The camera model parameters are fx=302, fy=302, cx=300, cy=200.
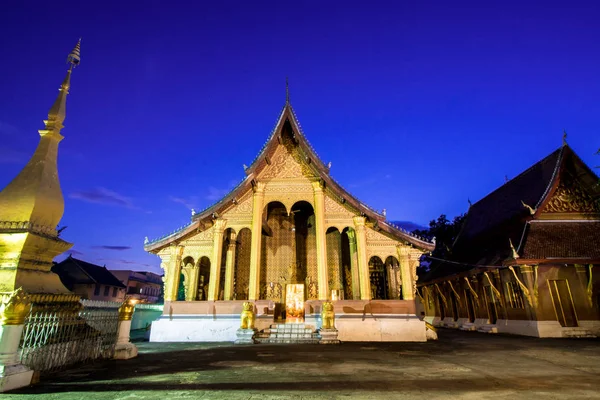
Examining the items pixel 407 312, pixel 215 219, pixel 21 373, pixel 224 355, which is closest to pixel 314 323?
pixel 407 312

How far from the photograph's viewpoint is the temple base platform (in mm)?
10781

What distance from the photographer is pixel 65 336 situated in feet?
18.4

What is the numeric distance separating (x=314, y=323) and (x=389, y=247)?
409 cm

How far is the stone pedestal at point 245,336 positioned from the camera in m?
9.94

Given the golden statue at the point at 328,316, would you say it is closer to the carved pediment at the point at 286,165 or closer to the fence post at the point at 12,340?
the carved pediment at the point at 286,165

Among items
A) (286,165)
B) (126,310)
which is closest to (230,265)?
(286,165)

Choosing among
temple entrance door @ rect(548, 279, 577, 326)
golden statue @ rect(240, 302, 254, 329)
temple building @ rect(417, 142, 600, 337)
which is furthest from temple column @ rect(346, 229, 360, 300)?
temple entrance door @ rect(548, 279, 577, 326)

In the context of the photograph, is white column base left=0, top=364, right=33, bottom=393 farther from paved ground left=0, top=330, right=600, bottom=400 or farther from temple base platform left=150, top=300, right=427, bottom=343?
temple base platform left=150, top=300, right=427, bottom=343

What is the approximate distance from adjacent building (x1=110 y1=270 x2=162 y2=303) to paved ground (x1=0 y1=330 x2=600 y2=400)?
41.0 metres

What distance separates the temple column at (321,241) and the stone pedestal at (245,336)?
276 cm

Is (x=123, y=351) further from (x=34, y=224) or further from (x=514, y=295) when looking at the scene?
(x=514, y=295)

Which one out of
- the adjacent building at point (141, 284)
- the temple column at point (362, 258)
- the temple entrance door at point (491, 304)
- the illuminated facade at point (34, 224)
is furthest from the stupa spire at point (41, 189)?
the adjacent building at point (141, 284)

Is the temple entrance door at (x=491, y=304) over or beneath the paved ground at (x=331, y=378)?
over

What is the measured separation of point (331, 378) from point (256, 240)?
779 centimetres
